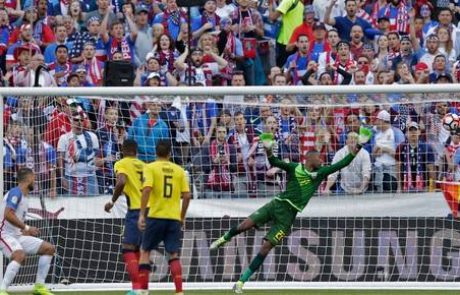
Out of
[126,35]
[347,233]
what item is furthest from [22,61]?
[347,233]

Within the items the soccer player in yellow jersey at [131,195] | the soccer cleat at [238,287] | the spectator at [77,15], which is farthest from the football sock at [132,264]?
the spectator at [77,15]

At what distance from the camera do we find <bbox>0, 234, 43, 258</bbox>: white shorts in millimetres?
16547

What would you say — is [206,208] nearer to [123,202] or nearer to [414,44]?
[123,202]

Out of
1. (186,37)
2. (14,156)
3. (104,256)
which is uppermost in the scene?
(186,37)

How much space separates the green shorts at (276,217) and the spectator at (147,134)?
5.80 feet

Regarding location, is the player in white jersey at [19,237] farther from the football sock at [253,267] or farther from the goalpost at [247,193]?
the football sock at [253,267]

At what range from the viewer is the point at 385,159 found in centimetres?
1861

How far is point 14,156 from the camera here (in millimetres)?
18547

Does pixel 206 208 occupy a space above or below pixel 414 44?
below

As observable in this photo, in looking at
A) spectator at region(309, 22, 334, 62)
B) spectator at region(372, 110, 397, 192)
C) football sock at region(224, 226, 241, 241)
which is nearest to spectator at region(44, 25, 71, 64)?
spectator at region(309, 22, 334, 62)

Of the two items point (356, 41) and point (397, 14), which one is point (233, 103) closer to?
point (356, 41)

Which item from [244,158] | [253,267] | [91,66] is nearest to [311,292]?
[253,267]

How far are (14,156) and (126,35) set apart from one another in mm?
5000

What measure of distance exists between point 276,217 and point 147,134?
224 centimetres
